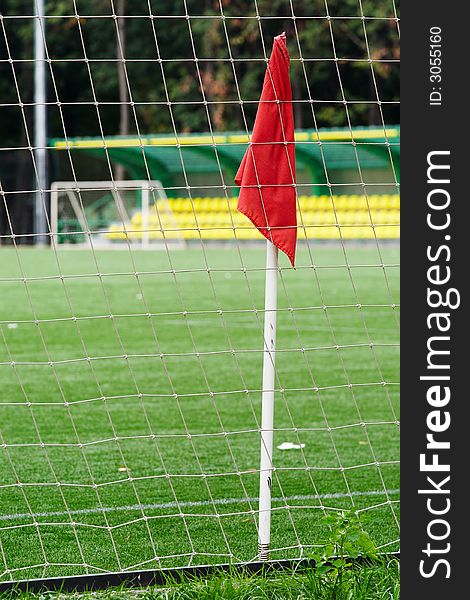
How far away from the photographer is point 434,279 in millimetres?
2721

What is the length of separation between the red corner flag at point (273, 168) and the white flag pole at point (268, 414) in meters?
0.09

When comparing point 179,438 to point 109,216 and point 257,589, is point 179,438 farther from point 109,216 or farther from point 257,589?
point 109,216

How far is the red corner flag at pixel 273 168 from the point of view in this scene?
3682mm

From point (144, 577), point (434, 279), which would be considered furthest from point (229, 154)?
point (434, 279)

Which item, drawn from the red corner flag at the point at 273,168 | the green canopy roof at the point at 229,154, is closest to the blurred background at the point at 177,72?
the green canopy roof at the point at 229,154

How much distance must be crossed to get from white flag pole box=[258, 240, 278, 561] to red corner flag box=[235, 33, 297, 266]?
0.28 feet

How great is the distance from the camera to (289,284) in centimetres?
1686

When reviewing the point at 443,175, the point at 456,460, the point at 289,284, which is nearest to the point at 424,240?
the point at 443,175

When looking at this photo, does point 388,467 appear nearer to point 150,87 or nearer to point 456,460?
point 456,460

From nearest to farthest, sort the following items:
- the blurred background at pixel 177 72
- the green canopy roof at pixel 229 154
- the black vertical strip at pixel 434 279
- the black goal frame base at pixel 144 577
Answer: the black vertical strip at pixel 434 279 < the black goal frame base at pixel 144 577 < the green canopy roof at pixel 229 154 < the blurred background at pixel 177 72

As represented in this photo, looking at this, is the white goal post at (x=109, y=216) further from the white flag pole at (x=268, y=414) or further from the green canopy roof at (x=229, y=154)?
the white flag pole at (x=268, y=414)

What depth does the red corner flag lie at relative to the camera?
12.1 ft

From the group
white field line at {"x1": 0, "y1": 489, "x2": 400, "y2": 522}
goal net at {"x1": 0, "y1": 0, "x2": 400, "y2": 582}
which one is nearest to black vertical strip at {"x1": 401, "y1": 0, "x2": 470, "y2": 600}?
goal net at {"x1": 0, "y1": 0, "x2": 400, "y2": 582}

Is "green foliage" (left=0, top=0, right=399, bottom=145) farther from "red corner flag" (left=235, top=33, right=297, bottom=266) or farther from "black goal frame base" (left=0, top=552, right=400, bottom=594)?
"black goal frame base" (left=0, top=552, right=400, bottom=594)
